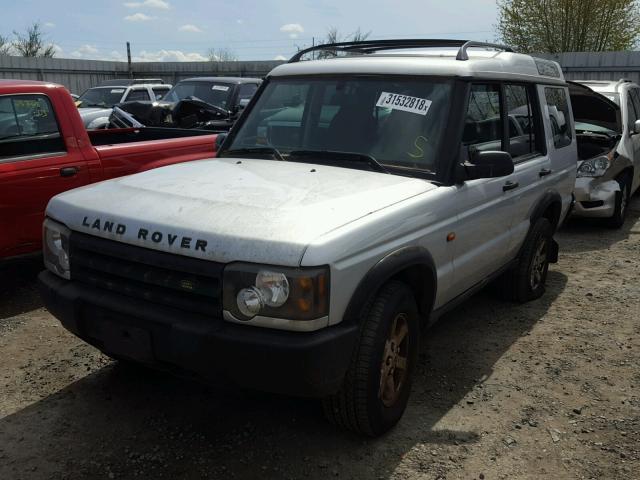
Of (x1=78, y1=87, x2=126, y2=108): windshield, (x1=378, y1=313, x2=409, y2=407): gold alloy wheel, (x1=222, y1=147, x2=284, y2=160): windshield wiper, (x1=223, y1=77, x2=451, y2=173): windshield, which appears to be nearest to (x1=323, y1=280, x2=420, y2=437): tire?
(x1=378, y1=313, x2=409, y2=407): gold alloy wheel

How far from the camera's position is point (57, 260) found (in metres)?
3.16

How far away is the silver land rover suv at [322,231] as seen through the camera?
254 centimetres

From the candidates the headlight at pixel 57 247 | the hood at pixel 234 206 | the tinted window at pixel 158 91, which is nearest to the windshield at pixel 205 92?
the tinted window at pixel 158 91

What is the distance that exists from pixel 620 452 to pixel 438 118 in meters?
2.00

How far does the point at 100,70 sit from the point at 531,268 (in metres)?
25.9

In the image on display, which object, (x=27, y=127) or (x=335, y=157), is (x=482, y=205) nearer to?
(x=335, y=157)

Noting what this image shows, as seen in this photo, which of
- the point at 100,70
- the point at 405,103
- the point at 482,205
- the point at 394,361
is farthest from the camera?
the point at 100,70

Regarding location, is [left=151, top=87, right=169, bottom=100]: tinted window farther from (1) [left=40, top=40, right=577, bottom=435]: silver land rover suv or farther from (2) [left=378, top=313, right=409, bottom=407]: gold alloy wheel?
(2) [left=378, top=313, right=409, bottom=407]: gold alloy wheel

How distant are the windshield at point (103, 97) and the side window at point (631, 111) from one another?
11.9 m

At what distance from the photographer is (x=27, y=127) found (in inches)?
197

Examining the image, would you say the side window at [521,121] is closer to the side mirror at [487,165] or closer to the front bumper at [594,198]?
the side mirror at [487,165]

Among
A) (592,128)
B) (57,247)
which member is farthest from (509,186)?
(592,128)

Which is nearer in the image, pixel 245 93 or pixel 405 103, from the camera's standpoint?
pixel 405 103

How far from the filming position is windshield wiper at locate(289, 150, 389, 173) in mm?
3490
